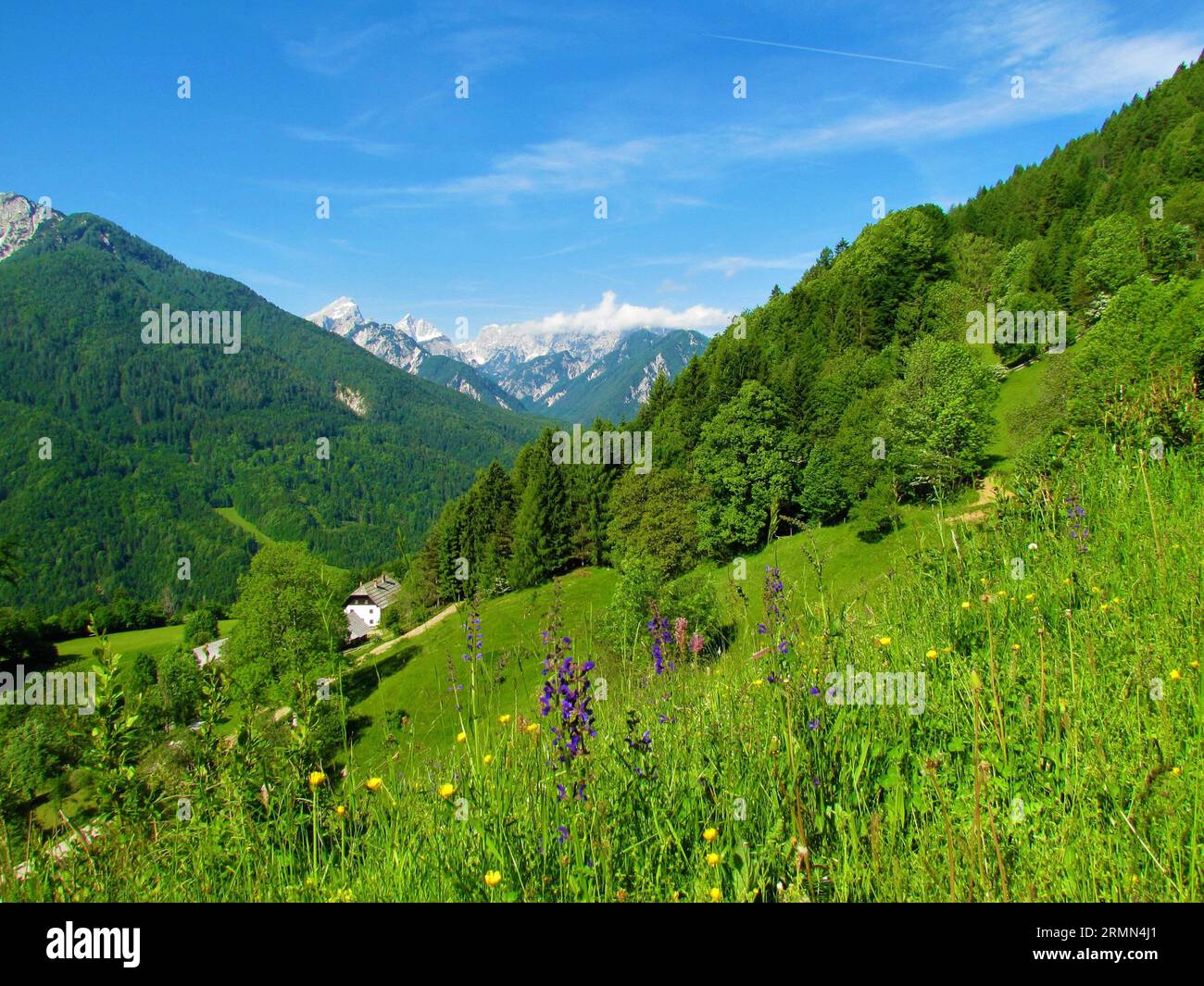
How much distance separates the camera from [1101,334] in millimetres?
34188

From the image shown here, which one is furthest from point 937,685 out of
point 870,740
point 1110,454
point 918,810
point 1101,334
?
point 1101,334

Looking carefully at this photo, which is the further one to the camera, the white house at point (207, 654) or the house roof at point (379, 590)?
the house roof at point (379, 590)

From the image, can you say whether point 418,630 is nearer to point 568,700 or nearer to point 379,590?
point 568,700

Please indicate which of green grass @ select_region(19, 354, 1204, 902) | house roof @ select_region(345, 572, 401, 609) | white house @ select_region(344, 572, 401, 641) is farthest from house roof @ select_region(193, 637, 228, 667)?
house roof @ select_region(345, 572, 401, 609)

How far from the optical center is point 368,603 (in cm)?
11331

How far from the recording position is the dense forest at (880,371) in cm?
4047

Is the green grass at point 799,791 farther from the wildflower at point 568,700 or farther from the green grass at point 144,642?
the green grass at point 144,642

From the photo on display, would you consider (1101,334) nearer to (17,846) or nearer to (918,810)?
(918,810)

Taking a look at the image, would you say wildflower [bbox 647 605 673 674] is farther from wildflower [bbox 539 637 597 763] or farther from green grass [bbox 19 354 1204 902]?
wildflower [bbox 539 637 597 763]

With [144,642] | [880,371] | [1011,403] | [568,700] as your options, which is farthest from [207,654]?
[144,642]

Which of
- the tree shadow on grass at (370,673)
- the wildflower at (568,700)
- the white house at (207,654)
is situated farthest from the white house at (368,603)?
the wildflower at (568,700)

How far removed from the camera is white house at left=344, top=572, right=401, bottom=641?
332ft

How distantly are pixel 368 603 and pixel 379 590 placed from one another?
1504 centimetres
